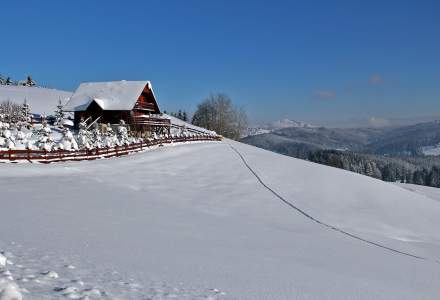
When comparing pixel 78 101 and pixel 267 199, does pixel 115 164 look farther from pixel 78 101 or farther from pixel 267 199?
pixel 78 101

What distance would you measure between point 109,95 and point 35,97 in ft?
132

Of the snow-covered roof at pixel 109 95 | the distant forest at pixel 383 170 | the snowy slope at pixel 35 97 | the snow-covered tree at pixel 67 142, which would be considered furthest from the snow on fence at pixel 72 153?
the distant forest at pixel 383 170

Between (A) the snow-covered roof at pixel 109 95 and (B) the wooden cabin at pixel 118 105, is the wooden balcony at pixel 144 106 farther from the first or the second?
(A) the snow-covered roof at pixel 109 95

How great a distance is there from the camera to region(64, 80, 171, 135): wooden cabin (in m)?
56.4

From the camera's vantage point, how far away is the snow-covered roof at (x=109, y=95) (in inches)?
2233

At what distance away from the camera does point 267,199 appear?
85.7ft

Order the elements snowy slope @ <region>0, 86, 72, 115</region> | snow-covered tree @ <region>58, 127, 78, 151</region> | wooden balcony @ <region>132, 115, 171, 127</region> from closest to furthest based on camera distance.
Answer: snow-covered tree @ <region>58, 127, 78, 151</region> < wooden balcony @ <region>132, 115, 171, 127</region> < snowy slope @ <region>0, 86, 72, 115</region>

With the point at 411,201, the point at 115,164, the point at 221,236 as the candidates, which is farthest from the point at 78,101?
the point at 221,236

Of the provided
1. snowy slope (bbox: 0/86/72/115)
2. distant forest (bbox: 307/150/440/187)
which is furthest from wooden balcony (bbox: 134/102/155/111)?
distant forest (bbox: 307/150/440/187)

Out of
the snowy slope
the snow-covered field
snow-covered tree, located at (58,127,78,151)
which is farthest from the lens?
the snowy slope

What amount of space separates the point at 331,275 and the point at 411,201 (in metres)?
21.3

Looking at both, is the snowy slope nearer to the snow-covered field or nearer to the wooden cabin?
the wooden cabin

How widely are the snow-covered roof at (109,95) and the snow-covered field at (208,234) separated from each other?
22.9m

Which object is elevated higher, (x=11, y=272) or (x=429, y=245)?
(x=11, y=272)
